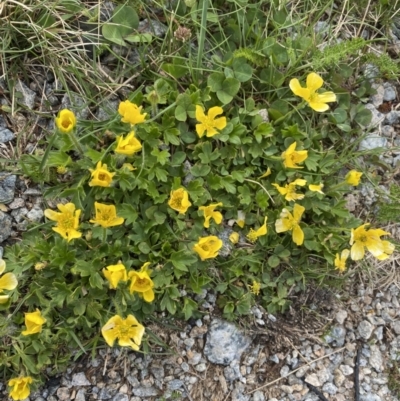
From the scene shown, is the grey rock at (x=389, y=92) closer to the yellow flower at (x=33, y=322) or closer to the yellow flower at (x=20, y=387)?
the yellow flower at (x=33, y=322)

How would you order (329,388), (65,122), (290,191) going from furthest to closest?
(329,388)
(290,191)
(65,122)

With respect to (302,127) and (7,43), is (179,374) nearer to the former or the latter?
(302,127)

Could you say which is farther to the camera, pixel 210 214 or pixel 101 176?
pixel 210 214

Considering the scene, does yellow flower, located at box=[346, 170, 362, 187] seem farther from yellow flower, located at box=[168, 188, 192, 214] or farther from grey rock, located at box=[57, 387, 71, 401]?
grey rock, located at box=[57, 387, 71, 401]

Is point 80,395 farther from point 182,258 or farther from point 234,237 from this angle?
point 234,237

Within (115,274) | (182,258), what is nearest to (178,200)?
(182,258)

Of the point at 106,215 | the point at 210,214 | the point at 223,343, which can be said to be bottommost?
the point at 223,343

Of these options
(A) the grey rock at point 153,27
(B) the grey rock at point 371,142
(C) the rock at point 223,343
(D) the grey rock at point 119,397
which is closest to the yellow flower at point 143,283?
(C) the rock at point 223,343
